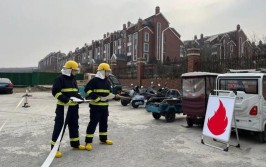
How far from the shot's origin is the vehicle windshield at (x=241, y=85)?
7.50 meters

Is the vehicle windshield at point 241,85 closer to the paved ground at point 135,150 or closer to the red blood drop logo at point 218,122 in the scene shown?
the red blood drop logo at point 218,122

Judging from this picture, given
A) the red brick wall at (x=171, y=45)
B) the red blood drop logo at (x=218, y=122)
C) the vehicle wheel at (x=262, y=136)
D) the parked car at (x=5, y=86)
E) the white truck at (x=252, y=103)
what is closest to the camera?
the red blood drop logo at (x=218, y=122)

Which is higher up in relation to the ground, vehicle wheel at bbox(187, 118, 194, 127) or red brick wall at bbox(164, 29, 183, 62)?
red brick wall at bbox(164, 29, 183, 62)

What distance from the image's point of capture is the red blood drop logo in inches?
274

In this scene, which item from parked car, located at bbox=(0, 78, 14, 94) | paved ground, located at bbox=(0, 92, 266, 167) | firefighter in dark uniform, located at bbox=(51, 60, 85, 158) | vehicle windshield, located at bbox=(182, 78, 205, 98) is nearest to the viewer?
paved ground, located at bbox=(0, 92, 266, 167)

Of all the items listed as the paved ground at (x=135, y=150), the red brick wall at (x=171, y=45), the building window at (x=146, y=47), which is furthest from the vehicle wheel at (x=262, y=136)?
the red brick wall at (x=171, y=45)

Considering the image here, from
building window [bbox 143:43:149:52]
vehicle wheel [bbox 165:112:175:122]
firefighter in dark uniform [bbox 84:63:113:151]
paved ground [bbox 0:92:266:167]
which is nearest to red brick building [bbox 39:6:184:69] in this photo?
building window [bbox 143:43:149:52]

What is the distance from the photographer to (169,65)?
21688 millimetres

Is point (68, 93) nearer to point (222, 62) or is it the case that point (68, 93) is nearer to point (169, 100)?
point (169, 100)

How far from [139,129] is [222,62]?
9.30 meters

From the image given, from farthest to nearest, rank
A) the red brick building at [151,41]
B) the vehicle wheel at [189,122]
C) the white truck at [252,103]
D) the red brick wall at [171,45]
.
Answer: the red brick wall at [171,45] < the red brick building at [151,41] < the vehicle wheel at [189,122] < the white truck at [252,103]

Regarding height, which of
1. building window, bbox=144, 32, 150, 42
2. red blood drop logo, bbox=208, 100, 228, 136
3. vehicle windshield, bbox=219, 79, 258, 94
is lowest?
red blood drop logo, bbox=208, 100, 228, 136

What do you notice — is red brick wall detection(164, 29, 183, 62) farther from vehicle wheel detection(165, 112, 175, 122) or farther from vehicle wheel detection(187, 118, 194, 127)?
vehicle wheel detection(187, 118, 194, 127)

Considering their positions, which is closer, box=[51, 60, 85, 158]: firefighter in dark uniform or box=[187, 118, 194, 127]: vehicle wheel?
box=[51, 60, 85, 158]: firefighter in dark uniform
